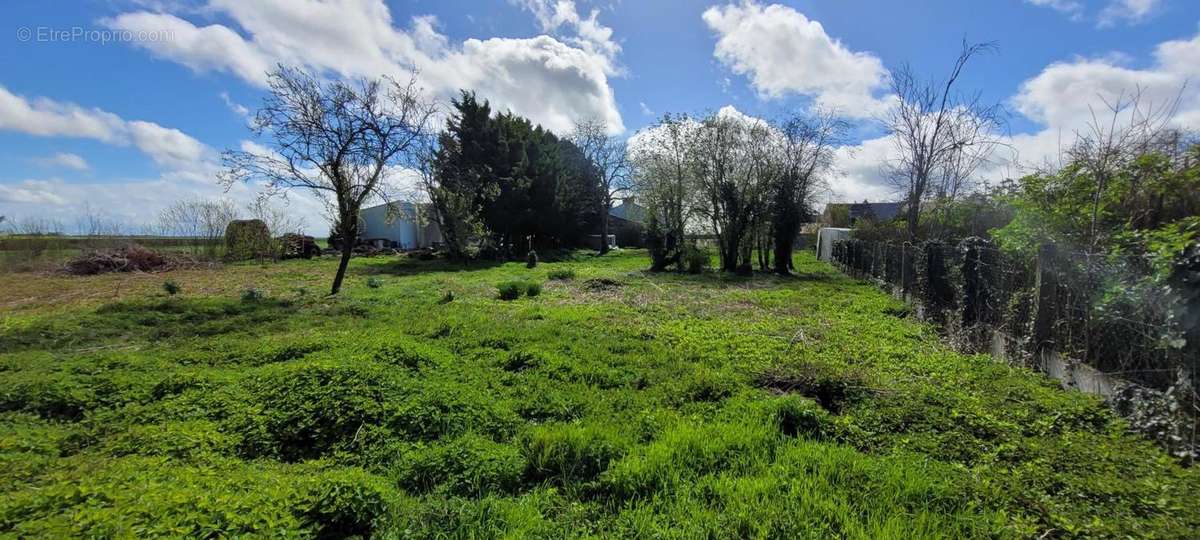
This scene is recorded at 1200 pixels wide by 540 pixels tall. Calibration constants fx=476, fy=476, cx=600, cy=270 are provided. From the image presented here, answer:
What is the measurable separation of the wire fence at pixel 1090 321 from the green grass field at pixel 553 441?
31 centimetres

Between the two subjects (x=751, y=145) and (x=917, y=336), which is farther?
(x=751, y=145)

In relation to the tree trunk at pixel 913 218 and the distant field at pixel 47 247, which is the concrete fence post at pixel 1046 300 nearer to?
the tree trunk at pixel 913 218

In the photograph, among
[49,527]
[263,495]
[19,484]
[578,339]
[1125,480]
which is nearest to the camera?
[49,527]

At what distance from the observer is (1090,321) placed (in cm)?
430

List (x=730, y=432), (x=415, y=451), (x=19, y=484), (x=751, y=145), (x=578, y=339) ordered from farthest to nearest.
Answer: (x=751, y=145)
(x=578, y=339)
(x=730, y=432)
(x=415, y=451)
(x=19, y=484)

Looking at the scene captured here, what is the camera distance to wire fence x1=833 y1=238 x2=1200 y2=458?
3176 mm

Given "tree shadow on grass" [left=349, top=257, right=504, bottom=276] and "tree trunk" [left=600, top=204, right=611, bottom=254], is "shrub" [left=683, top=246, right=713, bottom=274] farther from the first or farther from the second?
"tree trunk" [left=600, top=204, right=611, bottom=254]

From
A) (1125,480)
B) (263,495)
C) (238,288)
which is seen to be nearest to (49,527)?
(263,495)

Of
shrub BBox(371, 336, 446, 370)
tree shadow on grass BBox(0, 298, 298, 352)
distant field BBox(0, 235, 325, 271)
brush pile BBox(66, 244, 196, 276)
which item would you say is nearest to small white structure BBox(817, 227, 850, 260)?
shrub BBox(371, 336, 446, 370)

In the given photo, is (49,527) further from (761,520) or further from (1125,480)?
(1125,480)

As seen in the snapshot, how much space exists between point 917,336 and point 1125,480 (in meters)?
4.36

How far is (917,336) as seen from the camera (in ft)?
22.5

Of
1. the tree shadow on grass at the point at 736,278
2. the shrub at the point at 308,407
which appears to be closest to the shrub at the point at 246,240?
the tree shadow on grass at the point at 736,278

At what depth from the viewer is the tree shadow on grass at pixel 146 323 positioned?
6.14 meters
